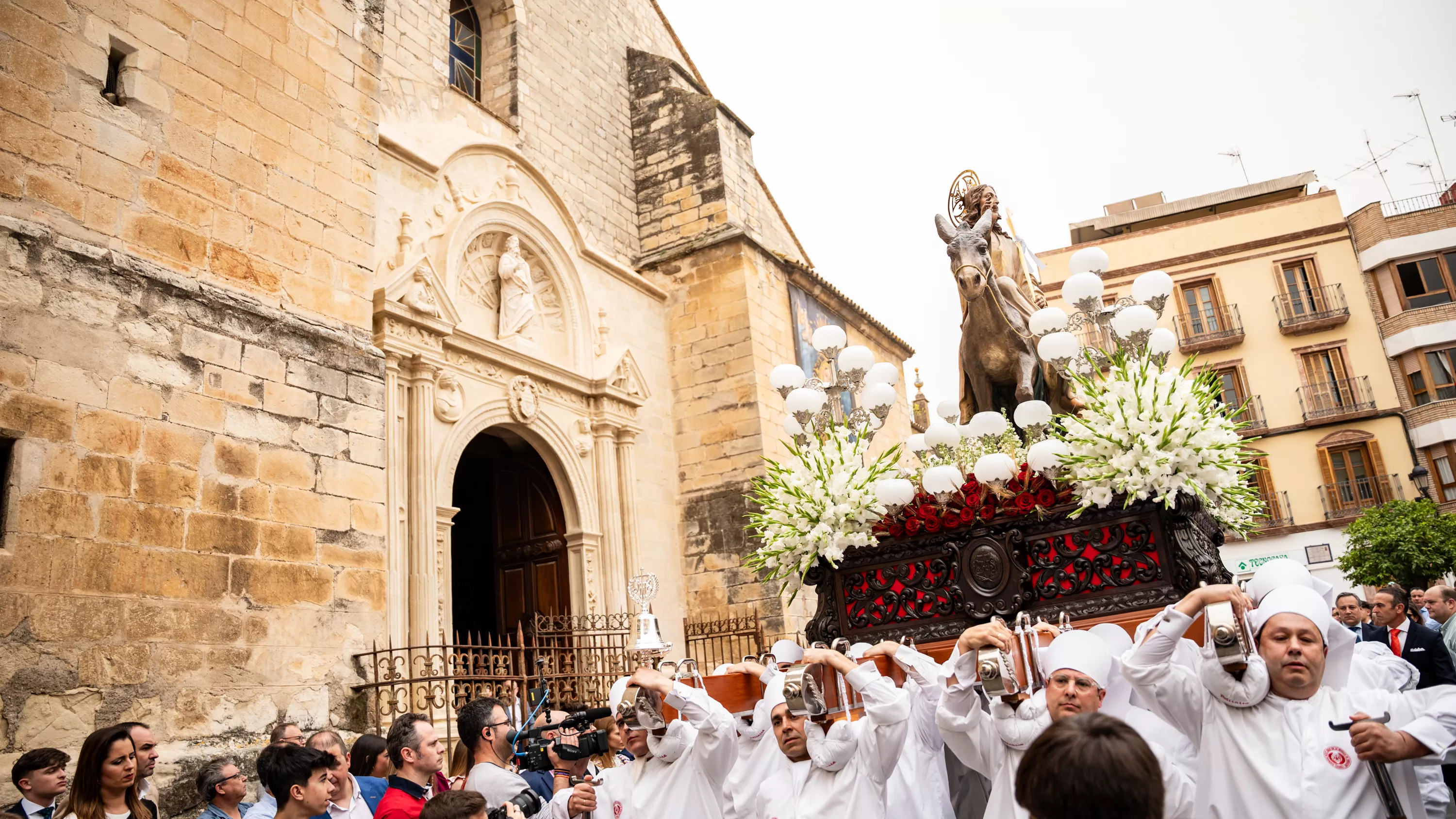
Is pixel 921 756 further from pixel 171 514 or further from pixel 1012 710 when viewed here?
pixel 171 514

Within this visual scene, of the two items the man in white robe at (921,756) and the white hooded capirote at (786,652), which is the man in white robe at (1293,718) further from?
the white hooded capirote at (786,652)

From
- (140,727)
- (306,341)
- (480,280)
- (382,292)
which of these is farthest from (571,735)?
(480,280)

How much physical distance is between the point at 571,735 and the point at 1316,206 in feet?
86.6

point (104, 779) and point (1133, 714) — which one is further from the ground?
point (104, 779)

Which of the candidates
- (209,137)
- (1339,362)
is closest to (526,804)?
(209,137)

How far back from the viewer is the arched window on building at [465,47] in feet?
45.1

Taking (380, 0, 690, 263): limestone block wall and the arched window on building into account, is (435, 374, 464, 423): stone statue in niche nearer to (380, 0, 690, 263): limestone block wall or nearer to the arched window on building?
(380, 0, 690, 263): limestone block wall

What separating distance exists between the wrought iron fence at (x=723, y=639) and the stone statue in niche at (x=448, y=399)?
425 cm

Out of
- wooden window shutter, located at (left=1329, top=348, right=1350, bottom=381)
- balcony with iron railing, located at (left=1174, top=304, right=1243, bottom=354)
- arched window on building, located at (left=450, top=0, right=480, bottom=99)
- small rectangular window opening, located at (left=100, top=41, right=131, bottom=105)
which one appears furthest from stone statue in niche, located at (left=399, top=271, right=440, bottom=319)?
wooden window shutter, located at (left=1329, top=348, right=1350, bottom=381)

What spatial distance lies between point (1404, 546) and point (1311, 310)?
28.4 ft

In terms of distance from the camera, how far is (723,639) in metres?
13.4

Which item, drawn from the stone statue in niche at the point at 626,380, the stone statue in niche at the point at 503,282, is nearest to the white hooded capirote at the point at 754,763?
the stone statue in niche at the point at 503,282

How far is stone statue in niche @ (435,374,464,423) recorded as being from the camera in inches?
424

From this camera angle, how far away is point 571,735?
4.23 m
